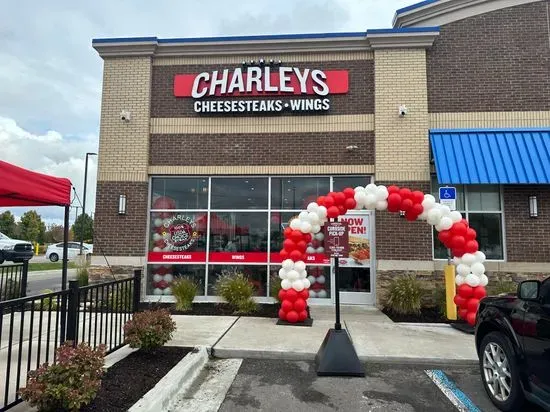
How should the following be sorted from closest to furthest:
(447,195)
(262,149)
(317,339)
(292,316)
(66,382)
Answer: (66,382)
(317,339)
(292,316)
(447,195)
(262,149)

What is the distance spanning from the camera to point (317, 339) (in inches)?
286

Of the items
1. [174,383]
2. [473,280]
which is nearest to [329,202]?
[473,280]

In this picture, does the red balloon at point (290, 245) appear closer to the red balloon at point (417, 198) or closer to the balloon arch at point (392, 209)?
the balloon arch at point (392, 209)

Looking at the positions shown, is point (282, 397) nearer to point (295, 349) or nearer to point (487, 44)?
point (295, 349)

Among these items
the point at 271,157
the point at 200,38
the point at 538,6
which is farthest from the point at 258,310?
the point at 538,6

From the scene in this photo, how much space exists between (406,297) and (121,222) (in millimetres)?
7415

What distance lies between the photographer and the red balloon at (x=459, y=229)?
8.48m

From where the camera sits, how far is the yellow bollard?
8.91 metres

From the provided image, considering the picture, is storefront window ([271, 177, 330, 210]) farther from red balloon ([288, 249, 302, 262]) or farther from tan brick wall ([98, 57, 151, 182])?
tan brick wall ([98, 57, 151, 182])

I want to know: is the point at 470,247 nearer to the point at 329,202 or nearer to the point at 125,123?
the point at 329,202

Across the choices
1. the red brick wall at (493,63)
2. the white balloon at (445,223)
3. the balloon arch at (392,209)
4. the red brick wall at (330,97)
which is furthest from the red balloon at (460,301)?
the red brick wall at (330,97)

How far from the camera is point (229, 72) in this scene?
11508 mm

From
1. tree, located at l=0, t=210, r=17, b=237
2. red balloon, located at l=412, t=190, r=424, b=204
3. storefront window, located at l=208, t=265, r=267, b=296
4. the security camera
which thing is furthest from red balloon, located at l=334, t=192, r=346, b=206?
tree, located at l=0, t=210, r=17, b=237

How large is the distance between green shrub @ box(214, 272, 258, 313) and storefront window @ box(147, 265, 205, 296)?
1.31 metres
